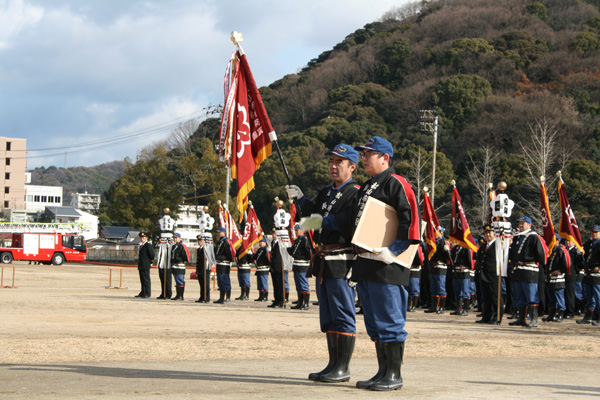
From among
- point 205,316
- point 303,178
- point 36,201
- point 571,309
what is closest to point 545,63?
point 303,178

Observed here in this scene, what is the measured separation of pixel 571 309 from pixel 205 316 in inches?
346

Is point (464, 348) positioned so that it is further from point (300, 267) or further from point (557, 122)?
point (557, 122)

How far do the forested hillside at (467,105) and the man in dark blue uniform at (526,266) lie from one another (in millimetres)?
28820

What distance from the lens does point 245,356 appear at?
9305 mm

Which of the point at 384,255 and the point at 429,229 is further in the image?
the point at 429,229

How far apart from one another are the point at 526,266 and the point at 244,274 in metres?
10.7

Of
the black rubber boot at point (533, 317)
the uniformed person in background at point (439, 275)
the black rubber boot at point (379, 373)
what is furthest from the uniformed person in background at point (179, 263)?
the black rubber boot at point (379, 373)

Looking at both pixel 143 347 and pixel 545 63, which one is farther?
pixel 545 63

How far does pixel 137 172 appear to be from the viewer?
54.6 metres

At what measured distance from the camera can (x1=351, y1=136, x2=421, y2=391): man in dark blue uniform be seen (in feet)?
21.9

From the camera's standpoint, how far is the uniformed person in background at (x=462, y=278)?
62.4 ft

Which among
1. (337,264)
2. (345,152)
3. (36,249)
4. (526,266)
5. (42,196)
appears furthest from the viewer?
(42,196)

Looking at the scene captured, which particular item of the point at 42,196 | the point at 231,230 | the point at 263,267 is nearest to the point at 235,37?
the point at 263,267

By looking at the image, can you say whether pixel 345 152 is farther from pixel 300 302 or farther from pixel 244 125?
pixel 300 302
